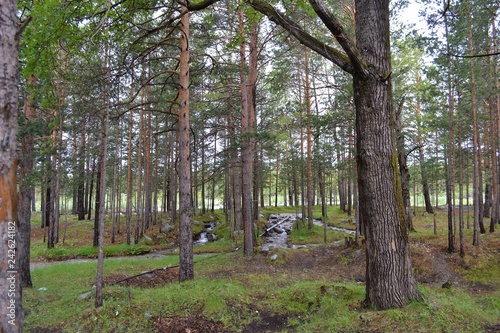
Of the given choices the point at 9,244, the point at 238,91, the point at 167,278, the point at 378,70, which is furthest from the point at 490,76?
the point at 9,244

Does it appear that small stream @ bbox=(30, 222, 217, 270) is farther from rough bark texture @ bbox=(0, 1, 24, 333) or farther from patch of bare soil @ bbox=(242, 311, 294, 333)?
rough bark texture @ bbox=(0, 1, 24, 333)

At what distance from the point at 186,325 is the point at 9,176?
3772mm

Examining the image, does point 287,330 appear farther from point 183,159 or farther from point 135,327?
point 183,159

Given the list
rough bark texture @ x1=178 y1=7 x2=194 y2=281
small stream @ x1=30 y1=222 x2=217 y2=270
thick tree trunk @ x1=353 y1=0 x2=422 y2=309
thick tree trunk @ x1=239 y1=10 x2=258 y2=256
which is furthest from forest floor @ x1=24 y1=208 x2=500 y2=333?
small stream @ x1=30 y1=222 x2=217 y2=270

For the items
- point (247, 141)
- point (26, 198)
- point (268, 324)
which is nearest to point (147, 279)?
point (26, 198)

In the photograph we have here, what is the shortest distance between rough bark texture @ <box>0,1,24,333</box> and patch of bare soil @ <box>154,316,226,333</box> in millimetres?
3024

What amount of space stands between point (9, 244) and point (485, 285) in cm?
1130

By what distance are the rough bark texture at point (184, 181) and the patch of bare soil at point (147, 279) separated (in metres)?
1.17

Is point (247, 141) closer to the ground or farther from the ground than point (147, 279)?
farther from the ground

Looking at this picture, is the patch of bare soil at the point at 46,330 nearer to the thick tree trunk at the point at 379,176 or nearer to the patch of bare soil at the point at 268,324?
the patch of bare soil at the point at 268,324

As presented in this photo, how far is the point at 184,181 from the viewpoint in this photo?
764cm

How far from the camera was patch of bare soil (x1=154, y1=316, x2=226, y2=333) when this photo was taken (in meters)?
4.65

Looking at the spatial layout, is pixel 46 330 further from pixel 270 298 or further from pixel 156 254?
pixel 156 254

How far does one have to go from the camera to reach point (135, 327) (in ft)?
15.5
